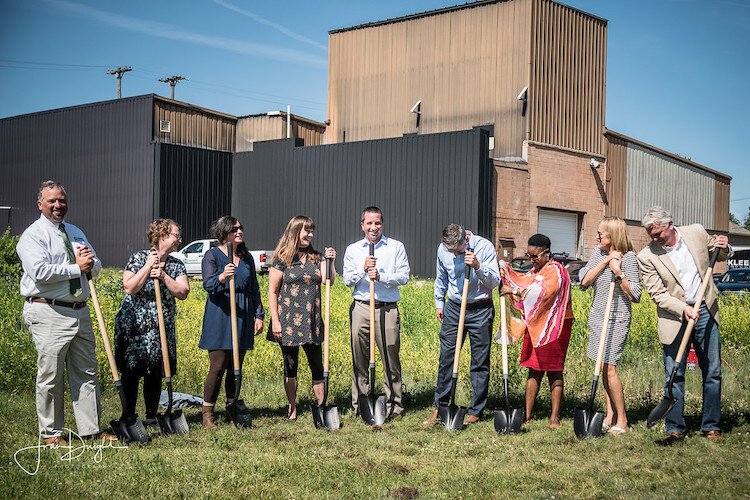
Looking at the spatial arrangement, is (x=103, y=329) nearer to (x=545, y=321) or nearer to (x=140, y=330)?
(x=140, y=330)

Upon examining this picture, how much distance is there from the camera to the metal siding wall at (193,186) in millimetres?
31547

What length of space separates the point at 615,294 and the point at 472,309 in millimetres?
1345

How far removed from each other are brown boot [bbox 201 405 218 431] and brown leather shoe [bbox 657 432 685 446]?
3.88 m

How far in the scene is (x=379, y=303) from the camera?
7.93m

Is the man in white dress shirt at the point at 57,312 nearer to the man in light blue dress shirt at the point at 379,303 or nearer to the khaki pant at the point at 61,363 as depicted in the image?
the khaki pant at the point at 61,363

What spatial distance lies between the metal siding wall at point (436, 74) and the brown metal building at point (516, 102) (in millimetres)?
41

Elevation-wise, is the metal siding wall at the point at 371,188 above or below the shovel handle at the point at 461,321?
above

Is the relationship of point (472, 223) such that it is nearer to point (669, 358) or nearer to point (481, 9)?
point (481, 9)

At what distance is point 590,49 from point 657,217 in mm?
26306

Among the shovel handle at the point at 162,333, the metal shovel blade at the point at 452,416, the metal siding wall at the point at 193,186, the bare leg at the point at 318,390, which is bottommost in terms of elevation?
the metal shovel blade at the point at 452,416

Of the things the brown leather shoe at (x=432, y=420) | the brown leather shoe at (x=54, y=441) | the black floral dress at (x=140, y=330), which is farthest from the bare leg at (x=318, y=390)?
the brown leather shoe at (x=54, y=441)

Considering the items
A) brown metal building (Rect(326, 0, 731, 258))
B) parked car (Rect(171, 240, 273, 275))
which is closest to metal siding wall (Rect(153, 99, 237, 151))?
brown metal building (Rect(326, 0, 731, 258))

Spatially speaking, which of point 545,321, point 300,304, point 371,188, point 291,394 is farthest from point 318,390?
point 371,188

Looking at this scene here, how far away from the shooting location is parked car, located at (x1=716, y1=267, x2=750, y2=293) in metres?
19.8
